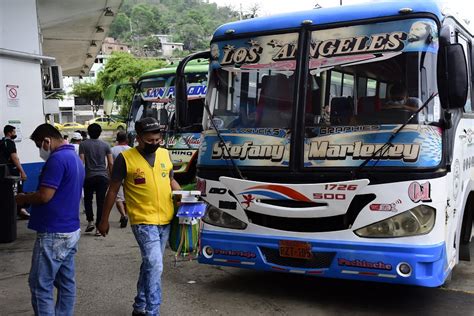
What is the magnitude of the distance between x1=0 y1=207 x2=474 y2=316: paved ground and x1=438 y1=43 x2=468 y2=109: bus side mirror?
2.04m

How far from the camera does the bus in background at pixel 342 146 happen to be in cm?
463

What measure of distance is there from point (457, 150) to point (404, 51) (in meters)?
1.20

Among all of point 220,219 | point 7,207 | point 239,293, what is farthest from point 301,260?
point 7,207

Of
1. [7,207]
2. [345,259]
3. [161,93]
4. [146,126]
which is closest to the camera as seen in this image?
[146,126]

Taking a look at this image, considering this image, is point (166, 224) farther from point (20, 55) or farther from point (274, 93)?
point (20, 55)

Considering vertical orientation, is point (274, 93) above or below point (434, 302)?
above

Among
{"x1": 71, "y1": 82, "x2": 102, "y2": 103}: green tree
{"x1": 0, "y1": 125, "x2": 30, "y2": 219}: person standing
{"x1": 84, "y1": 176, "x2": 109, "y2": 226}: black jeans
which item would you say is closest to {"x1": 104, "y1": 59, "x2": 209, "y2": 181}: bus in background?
{"x1": 84, "y1": 176, "x2": 109, "y2": 226}: black jeans

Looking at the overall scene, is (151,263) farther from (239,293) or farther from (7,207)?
(7,207)

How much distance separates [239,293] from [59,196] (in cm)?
249

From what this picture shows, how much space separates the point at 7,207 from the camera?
844cm

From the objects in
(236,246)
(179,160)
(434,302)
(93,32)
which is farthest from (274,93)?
(93,32)

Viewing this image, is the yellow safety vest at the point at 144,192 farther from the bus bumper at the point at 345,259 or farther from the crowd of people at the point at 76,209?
the bus bumper at the point at 345,259

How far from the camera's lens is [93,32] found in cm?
1855

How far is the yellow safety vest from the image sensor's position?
458 cm
